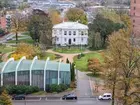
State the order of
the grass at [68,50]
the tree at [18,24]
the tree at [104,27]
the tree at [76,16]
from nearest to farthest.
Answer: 1. the grass at [68,50]
2. the tree at [104,27]
3. the tree at [18,24]
4. the tree at [76,16]

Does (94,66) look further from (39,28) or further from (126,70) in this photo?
(39,28)

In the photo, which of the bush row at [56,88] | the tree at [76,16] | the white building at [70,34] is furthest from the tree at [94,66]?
the tree at [76,16]

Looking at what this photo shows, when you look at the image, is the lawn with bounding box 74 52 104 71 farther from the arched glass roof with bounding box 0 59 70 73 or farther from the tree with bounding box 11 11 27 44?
the tree with bounding box 11 11 27 44

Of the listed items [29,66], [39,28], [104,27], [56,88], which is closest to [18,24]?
[39,28]

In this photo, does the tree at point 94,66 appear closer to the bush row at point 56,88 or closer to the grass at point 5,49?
the bush row at point 56,88

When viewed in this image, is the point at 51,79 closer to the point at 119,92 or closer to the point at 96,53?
the point at 119,92

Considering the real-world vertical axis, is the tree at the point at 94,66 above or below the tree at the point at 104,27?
below
